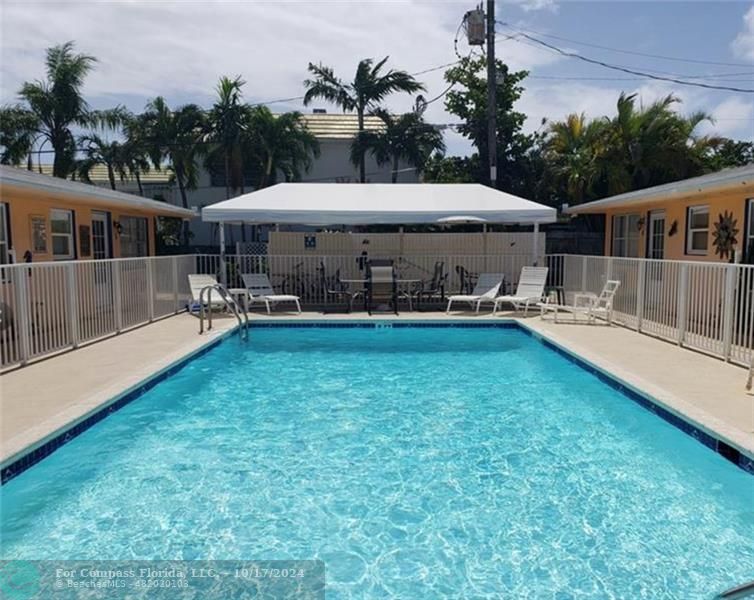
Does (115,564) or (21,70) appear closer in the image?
(115,564)

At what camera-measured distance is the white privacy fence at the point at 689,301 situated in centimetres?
734

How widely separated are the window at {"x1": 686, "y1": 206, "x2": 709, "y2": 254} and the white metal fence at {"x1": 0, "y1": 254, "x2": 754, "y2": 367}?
2047 millimetres

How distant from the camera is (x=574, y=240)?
20.1 meters

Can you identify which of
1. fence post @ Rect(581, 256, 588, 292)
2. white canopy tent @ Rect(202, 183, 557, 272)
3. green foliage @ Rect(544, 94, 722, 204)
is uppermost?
green foliage @ Rect(544, 94, 722, 204)

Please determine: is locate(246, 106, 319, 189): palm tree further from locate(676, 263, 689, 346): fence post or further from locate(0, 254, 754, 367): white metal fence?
locate(676, 263, 689, 346): fence post

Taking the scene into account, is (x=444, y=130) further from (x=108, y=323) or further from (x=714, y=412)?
(x=714, y=412)

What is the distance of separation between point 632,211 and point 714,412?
11.1 meters

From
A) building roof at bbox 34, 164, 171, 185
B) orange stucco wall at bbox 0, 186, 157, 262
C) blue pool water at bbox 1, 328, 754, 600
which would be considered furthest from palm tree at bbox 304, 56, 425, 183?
blue pool water at bbox 1, 328, 754, 600

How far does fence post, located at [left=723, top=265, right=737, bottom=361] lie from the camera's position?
734 centimetres

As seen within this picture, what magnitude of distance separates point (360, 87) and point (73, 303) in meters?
17.3

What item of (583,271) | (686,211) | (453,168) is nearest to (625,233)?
(686,211)

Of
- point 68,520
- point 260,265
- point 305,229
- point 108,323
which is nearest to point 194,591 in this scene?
A: point 68,520

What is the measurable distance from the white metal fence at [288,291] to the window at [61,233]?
2230mm

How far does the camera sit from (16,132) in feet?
69.9
